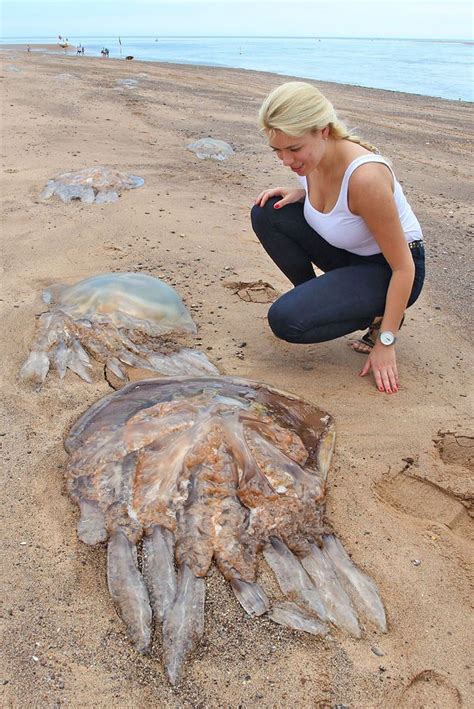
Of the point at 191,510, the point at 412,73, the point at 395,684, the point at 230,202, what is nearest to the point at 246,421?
the point at 191,510

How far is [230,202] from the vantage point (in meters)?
6.32

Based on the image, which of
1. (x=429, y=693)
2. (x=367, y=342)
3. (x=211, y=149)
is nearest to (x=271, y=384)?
(x=367, y=342)

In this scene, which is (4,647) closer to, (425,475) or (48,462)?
(48,462)

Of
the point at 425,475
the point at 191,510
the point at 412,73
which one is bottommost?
the point at 412,73

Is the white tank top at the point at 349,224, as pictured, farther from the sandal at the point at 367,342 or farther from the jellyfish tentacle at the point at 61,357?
the jellyfish tentacle at the point at 61,357

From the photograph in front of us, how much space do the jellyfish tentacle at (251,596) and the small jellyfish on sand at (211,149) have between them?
6.56 metres

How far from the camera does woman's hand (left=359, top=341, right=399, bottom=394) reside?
332 centimetres

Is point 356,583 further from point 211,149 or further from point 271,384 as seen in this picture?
point 211,149

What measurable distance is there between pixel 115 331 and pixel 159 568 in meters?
1.73

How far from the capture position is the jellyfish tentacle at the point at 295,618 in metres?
2.07

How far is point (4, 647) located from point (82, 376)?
1.60 m

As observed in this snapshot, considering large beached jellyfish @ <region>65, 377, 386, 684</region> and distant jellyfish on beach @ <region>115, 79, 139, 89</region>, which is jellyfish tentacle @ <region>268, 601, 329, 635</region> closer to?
large beached jellyfish @ <region>65, 377, 386, 684</region>

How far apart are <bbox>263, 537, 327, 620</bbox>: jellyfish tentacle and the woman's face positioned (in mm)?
1643

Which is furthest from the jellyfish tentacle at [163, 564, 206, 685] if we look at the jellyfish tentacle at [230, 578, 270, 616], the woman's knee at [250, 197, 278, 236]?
the woman's knee at [250, 197, 278, 236]
